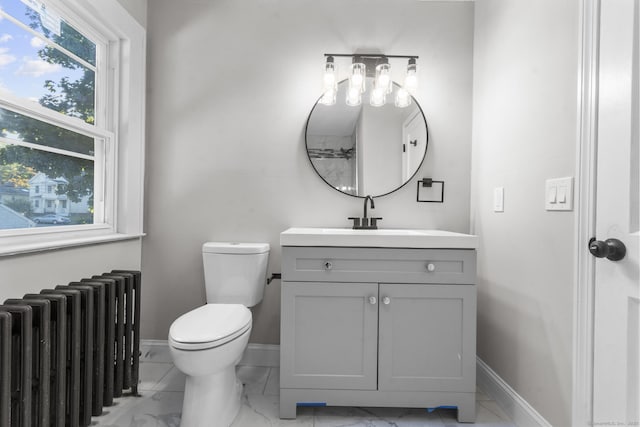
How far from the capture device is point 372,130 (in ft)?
6.51

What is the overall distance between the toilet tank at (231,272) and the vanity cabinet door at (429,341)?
762mm

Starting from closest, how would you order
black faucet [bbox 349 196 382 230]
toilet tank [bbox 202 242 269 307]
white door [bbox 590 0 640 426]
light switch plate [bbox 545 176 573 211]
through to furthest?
white door [bbox 590 0 640 426]
light switch plate [bbox 545 176 573 211]
toilet tank [bbox 202 242 269 307]
black faucet [bbox 349 196 382 230]

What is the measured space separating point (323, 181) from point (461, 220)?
0.90 meters

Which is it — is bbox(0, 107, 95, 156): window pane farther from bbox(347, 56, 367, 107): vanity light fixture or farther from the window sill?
bbox(347, 56, 367, 107): vanity light fixture

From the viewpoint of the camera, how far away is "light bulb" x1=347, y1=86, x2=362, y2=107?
1938 millimetres

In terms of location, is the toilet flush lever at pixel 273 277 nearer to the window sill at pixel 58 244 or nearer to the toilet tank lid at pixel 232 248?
the toilet tank lid at pixel 232 248

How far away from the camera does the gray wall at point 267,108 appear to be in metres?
1.99

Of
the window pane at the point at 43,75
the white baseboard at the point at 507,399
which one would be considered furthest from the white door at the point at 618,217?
the window pane at the point at 43,75

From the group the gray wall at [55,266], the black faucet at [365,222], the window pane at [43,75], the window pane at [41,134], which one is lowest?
the gray wall at [55,266]

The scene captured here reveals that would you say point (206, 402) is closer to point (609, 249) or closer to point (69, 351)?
point (69, 351)

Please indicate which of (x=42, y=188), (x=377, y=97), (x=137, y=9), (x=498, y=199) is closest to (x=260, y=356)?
(x=42, y=188)

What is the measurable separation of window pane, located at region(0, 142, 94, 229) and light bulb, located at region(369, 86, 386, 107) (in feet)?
5.37

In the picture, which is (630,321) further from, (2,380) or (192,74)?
(192,74)


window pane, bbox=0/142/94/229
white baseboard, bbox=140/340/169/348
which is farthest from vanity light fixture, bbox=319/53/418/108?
white baseboard, bbox=140/340/169/348
